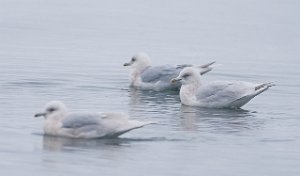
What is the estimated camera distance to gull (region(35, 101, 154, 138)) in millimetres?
18234

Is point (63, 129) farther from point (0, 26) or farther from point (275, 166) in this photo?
point (0, 26)

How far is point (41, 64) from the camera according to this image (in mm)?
27328

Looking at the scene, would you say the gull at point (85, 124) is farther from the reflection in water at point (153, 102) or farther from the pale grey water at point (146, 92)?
the reflection in water at point (153, 102)

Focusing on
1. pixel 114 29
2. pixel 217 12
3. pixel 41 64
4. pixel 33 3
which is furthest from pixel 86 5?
pixel 41 64

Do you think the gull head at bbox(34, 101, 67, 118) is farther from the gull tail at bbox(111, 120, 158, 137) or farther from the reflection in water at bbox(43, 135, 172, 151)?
the gull tail at bbox(111, 120, 158, 137)

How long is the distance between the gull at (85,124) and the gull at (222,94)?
4197 mm

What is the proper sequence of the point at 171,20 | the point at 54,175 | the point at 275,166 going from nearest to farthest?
the point at 54,175 < the point at 275,166 < the point at 171,20

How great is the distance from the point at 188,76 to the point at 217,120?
7.95 ft

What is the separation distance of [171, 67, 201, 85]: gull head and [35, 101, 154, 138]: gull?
4791 millimetres

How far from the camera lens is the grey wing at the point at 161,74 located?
2462 cm

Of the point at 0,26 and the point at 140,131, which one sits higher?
the point at 0,26

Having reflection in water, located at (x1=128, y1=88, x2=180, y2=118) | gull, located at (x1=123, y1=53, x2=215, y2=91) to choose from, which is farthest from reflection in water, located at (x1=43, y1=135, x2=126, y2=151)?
gull, located at (x1=123, y1=53, x2=215, y2=91)

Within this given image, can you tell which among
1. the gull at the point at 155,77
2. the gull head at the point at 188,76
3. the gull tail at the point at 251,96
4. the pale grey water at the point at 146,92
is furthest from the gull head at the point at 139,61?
the gull tail at the point at 251,96

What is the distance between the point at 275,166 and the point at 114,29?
64.1 ft
